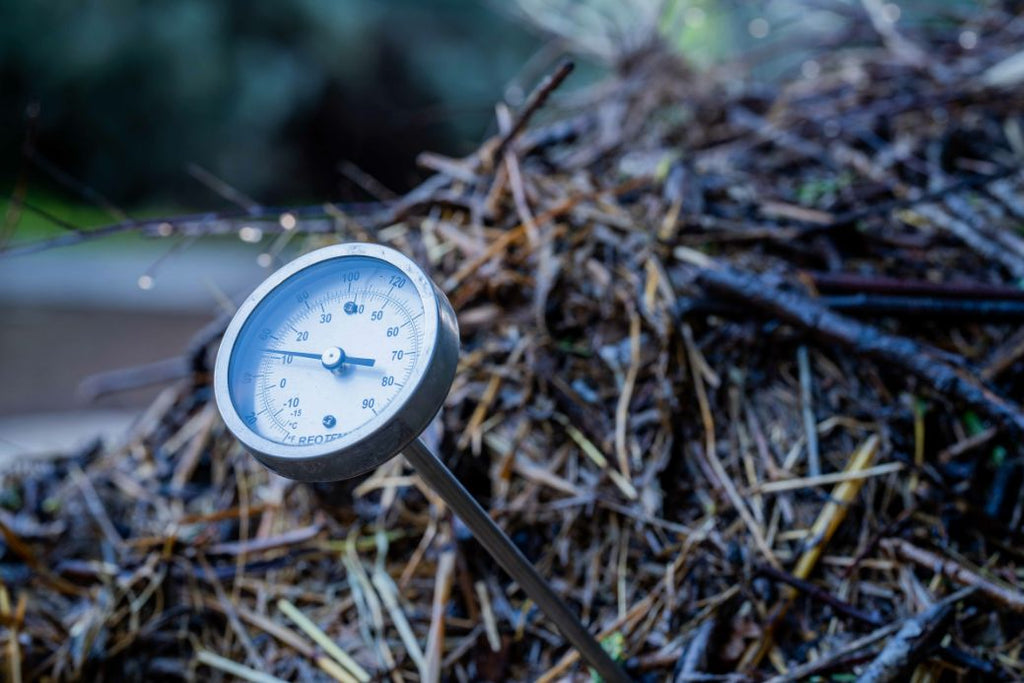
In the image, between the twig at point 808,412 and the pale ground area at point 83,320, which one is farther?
the pale ground area at point 83,320

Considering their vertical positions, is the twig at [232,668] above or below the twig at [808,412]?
below

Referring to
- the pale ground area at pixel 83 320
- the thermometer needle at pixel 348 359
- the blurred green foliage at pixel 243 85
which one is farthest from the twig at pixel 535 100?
the blurred green foliage at pixel 243 85

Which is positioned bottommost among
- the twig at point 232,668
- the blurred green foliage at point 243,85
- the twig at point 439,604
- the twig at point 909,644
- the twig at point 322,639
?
the blurred green foliage at point 243,85

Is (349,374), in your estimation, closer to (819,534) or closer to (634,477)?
(634,477)

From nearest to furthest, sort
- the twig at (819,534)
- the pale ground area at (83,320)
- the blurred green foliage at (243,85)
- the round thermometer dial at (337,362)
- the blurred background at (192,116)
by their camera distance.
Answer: the round thermometer dial at (337,362), the twig at (819,534), the pale ground area at (83,320), the blurred background at (192,116), the blurred green foliage at (243,85)

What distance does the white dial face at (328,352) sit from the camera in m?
0.86

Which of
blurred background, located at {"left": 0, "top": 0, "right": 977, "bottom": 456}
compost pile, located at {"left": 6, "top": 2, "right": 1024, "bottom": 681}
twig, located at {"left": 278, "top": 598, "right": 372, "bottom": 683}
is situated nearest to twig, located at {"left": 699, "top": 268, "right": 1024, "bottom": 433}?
compost pile, located at {"left": 6, "top": 2, "right": 1024, "bottom": 681}

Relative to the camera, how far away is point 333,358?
88cm

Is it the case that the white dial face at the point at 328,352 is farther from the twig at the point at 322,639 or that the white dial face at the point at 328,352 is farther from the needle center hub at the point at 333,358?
the twig at the point at 322,639

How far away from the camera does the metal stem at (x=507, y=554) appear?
888 mm

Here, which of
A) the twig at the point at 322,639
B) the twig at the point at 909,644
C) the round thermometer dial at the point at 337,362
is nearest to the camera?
the round thermometer dial at the point at 337,362

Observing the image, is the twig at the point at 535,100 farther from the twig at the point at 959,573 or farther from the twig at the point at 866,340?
the twig at the point at 959,573

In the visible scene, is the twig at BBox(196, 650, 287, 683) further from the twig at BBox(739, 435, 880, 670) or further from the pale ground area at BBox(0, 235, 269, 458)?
the pale ground area at BBox(0, 235, 269, 458)

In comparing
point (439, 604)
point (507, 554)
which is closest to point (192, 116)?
point (439, 604)
